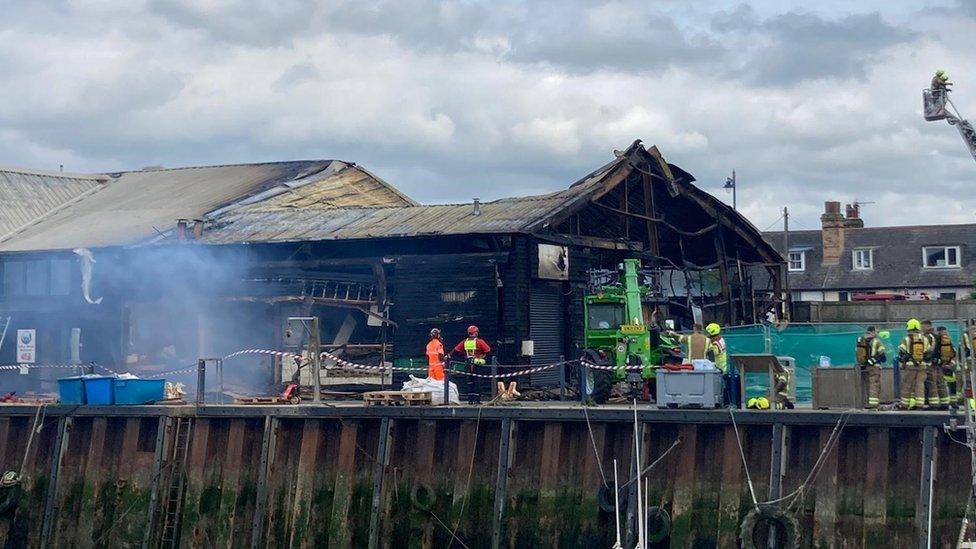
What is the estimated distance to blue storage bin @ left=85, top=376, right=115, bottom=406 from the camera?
24484 mm

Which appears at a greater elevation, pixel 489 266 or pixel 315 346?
pixel 489 266

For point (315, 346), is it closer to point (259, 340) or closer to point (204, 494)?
point (204, 494)

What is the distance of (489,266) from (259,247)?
701cm

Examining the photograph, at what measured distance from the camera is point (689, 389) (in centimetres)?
1994

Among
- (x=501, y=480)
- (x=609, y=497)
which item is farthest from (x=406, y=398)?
(x=609, y=497)

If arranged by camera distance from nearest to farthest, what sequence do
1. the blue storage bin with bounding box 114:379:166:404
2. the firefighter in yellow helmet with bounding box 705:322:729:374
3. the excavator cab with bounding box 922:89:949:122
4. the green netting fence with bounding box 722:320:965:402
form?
the firefighter in yellow helmet with bounding box 705:322:729:374, the blue storage bin with bounding box 114:379:166:404, the green netting fence with bounding box 722:320:965:402, the excavator cab with bounding box 922:89:949:122

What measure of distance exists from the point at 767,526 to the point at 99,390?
43.4ft

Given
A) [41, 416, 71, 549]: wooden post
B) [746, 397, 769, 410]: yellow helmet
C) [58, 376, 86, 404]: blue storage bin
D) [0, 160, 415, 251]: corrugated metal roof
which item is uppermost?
[0, 160, 415, 251]: corrugated metal roof

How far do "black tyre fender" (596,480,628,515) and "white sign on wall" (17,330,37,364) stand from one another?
76.6 ft

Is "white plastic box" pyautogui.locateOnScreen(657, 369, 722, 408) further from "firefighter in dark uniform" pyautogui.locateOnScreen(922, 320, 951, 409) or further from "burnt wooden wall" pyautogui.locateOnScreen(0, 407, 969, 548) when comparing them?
"firefighter in dark uniform" pyautogui.locateOnScreen(922, 320, 951, 409)

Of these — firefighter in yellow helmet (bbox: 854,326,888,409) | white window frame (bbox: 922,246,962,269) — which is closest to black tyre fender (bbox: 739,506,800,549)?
firefighter in yellow helmet (bbox: 854,326,888,409)

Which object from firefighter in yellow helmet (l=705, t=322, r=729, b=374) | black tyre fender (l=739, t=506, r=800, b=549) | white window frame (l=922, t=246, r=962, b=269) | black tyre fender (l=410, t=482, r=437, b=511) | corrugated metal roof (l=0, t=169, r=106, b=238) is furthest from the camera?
white window frame (l=922, t=246, r=962, b=269)

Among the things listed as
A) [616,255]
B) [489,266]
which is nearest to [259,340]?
[489,266]

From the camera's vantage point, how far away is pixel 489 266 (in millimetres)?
30500
